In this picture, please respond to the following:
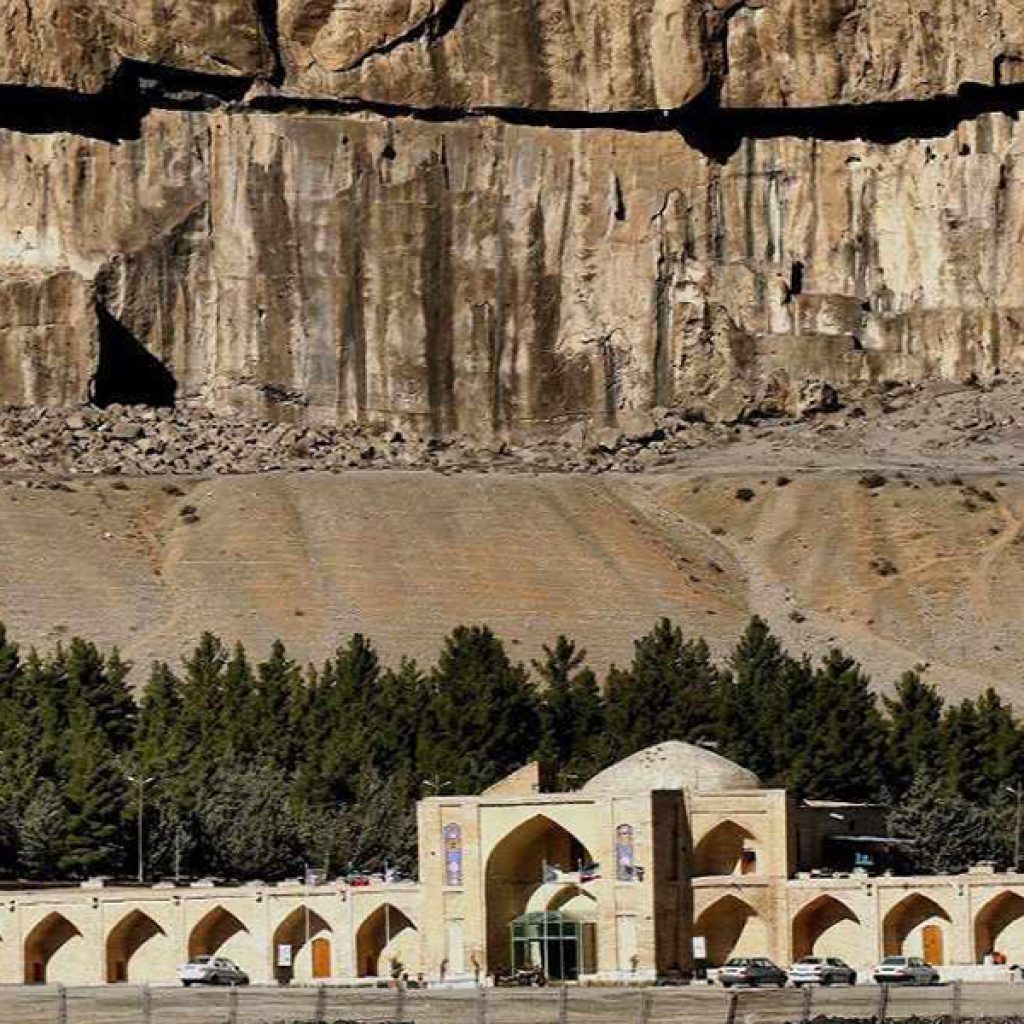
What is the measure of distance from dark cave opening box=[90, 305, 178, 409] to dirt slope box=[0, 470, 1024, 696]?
9259mm

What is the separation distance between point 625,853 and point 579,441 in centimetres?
7229

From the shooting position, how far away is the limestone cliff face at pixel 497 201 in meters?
176

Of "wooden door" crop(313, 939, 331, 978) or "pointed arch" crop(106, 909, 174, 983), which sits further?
"pointed arch" crop(106, 909, 174, 983)

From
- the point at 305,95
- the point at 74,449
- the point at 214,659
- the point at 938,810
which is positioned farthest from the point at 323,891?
the point at 305,95

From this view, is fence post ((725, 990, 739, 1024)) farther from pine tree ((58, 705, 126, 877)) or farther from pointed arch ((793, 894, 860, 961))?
pine tree ((58, 705, 126, 877))

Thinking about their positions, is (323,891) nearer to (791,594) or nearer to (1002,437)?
(791,594)

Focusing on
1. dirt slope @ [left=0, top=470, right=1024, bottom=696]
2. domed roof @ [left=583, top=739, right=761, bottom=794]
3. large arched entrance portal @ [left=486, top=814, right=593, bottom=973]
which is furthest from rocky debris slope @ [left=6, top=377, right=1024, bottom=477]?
large arched entrance portal @ [left=486, top=814, right=593, bottom=973]

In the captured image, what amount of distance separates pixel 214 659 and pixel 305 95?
4146cm

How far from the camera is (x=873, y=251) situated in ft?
590

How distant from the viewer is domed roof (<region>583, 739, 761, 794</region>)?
106 m

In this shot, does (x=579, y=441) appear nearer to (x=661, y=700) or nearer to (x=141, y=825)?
(x=661, y=700)

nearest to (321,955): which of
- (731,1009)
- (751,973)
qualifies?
(751,973)

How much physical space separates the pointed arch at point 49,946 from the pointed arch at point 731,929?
1400cm

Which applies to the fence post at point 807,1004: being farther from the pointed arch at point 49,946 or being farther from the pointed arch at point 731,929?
the pointed arch at point 49,946
